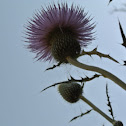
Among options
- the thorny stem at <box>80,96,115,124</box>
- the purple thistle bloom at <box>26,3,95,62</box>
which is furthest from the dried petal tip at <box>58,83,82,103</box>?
the purple thistle bloom at <box>26,3,95,62</box>

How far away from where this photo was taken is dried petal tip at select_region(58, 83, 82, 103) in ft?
10.5

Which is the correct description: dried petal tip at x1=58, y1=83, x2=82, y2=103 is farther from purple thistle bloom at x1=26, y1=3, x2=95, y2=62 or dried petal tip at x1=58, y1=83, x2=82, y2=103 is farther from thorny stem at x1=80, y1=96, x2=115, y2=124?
purple thistle bloom at x1=26, y1=3, x2=95, y2=62

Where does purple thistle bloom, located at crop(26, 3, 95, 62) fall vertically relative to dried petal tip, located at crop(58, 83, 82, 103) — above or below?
above

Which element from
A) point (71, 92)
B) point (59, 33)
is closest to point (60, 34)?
point (59, 33)

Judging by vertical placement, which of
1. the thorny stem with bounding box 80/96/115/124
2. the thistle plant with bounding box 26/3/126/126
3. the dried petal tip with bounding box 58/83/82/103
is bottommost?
the thorny stem with bounding box 80/96/115/124

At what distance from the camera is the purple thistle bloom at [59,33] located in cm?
238

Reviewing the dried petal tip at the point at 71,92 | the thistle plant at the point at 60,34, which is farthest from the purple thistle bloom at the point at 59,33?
the dried petal tip at the point at 71,92

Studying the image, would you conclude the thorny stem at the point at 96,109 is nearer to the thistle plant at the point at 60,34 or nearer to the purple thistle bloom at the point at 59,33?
the thistle plant at the point at 60,34

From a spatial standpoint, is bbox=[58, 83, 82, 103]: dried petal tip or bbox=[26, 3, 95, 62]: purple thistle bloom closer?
bbox=[26, 3, 95, 62]: purple thistle bloom

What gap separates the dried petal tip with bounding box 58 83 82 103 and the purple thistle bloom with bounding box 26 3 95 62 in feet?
2.19

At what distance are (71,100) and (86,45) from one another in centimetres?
90

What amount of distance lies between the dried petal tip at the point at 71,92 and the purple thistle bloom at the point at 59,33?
2.19 ft

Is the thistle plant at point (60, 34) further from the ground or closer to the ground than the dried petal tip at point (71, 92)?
further from the ground

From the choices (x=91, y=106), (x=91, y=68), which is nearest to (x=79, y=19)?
(x=91, y=68)
